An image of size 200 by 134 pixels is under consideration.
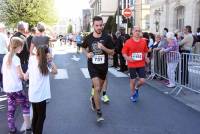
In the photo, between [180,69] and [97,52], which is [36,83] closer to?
[97,52]

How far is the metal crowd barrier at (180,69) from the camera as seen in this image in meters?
9.35

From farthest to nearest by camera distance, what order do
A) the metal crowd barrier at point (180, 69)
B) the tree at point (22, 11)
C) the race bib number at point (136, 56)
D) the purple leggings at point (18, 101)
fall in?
the tree at point (22, 11) < the metal crowd barrier at point (180, 69) < the race bib number at point (136, 56) < the purple leggings at point (18, 101)

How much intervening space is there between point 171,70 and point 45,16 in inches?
1175

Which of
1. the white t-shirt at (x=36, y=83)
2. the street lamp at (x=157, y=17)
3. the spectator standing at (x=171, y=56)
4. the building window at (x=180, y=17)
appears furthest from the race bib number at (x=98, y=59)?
the street lamp at (x=157, y=17)

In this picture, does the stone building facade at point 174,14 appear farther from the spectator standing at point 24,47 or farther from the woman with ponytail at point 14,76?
the woman with ponytail at point 14,76

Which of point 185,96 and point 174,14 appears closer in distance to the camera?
point 185,96

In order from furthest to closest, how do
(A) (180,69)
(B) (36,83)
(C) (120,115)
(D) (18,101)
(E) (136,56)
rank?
(A) (180,69) → (E) (136,56) → (C) (120,115) → (D) (18,101) → (B) (36,83)

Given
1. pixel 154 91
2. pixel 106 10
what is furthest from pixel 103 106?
pixel 106 10

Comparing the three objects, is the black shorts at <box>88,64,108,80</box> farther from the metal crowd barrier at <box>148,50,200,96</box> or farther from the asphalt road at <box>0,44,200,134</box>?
the metal crowd barrier at <box>148,50,200,96</box>

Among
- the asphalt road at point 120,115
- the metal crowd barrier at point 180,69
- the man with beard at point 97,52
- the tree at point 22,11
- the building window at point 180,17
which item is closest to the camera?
the asphalt road at point 120,115

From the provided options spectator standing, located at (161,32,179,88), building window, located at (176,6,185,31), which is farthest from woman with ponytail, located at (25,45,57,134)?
building window, located at (176,6,185,31)

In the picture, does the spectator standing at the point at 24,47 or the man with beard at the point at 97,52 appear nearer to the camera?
the man with beard at the point at 97,52

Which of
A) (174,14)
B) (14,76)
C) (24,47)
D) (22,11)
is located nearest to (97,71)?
(14,76)

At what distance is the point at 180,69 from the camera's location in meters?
10.2
